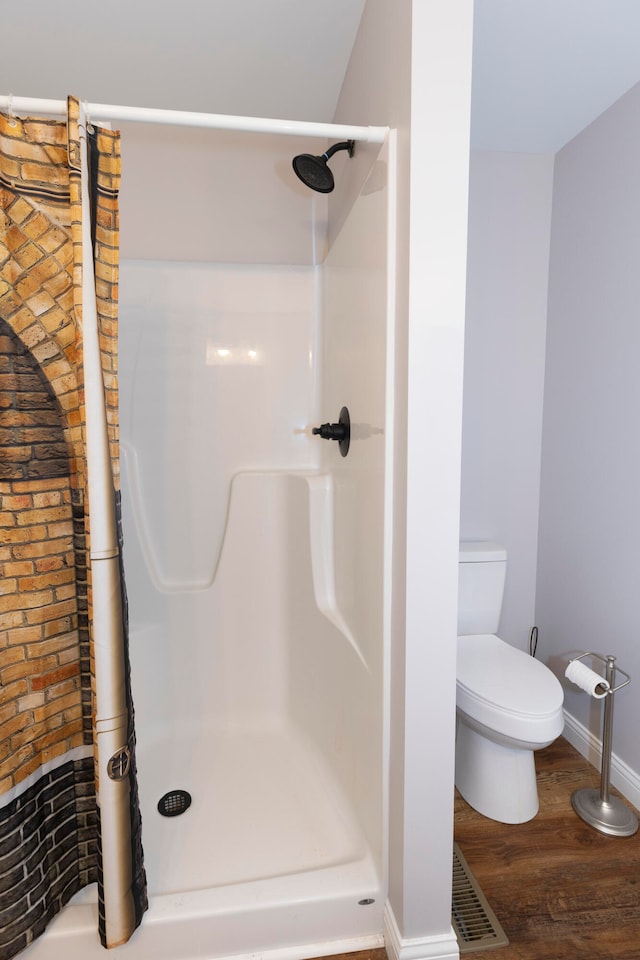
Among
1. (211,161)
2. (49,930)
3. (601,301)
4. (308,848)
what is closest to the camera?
(49,930)

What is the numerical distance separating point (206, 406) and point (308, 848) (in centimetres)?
146

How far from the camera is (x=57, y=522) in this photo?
1.20 m

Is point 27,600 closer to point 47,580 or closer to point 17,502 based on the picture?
point 47,580

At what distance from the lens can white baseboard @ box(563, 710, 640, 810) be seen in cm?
178

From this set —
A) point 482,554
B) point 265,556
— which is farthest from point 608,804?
point 265,556

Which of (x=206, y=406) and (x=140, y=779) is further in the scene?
(x=206, y=406)

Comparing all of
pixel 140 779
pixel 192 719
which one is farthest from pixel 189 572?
pixel 140 779

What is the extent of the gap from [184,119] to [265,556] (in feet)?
4.55

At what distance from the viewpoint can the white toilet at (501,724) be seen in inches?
63.2

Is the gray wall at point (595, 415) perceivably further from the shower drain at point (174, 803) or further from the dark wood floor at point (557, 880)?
the shower drain at point (174, 803)

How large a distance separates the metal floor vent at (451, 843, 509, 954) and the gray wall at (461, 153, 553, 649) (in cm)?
102

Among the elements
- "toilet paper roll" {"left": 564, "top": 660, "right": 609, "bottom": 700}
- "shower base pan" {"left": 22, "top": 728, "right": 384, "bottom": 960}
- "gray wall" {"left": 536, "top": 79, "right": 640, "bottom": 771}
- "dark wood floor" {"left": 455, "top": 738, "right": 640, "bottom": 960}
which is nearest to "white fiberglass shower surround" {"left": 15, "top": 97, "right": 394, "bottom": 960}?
"shower base pan" {"left": 22, "top": 728, "right": 384, "bottom": 960}

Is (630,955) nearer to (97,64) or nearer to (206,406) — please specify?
(206,406)

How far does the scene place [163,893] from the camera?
1.29 metres
